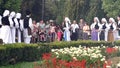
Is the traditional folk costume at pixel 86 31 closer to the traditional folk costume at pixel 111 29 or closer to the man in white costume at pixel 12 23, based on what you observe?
the traditional folk costume at pixel 111 29

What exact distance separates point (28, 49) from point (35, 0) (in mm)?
22326

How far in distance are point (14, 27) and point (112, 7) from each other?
62.3 feet

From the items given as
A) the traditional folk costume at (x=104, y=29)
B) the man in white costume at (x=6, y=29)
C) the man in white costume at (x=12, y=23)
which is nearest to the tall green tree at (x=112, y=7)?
the traditional folk costume at (x=104, y=29)

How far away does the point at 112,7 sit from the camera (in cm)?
3872

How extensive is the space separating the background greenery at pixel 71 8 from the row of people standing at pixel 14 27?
13438 millimetres

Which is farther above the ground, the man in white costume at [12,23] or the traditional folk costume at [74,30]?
the man in white costume at [12,23]

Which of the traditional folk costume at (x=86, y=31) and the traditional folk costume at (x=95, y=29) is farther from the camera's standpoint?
the traditional folk costume at (x=86, y=31)

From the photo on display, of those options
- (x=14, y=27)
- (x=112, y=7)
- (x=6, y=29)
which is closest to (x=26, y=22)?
(x=14, y=27)

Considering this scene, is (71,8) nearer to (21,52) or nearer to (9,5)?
(9,5)

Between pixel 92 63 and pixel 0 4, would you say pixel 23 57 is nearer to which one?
pixel 92 63

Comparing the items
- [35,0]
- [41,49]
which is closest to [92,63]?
[41,49]

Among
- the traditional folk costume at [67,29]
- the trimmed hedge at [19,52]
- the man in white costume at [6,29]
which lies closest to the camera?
the trimmed hedge at [19,52]

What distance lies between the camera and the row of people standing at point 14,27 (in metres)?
20.0

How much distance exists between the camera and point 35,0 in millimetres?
37375
